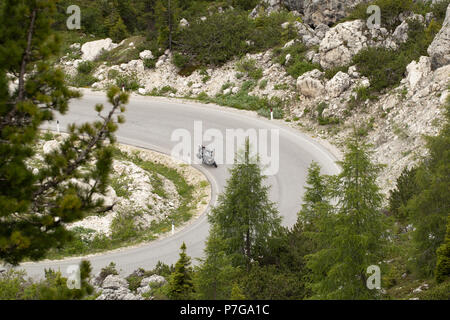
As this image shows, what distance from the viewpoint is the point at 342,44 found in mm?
33594

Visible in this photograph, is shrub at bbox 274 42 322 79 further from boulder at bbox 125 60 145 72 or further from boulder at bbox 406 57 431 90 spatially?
boulder at bbox 125 60 145 72

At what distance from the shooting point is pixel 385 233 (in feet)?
40.6

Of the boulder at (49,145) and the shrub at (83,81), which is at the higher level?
the shrub at (83,81)

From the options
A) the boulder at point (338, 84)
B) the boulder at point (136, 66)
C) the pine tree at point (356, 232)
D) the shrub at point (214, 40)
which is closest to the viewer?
the pine tree at point (356, 232)

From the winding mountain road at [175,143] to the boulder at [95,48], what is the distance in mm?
5668

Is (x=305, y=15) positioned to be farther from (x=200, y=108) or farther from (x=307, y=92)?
(x=200, y=108)

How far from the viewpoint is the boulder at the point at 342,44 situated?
33.3 metres

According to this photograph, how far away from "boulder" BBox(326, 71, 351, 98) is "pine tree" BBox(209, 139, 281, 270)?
55.7 ft

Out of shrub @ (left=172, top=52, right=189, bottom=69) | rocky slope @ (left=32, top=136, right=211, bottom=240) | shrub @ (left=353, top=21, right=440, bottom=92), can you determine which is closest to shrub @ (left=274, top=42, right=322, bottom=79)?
shrub @ (left=353, top=21, right=440, bottom=92)

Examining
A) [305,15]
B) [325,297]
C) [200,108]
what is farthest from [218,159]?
[305,15]

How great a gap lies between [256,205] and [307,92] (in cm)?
1825

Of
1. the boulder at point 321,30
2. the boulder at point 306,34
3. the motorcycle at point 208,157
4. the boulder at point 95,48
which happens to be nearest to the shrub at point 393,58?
the boulder at point 306,34

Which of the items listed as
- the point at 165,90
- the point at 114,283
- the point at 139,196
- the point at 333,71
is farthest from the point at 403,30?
the point at 114,283

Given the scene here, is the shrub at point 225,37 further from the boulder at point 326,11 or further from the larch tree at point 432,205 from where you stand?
the larch tree at point 432,205
